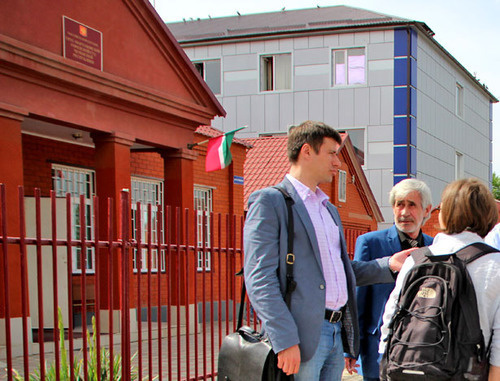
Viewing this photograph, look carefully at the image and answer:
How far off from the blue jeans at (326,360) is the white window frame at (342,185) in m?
19.3

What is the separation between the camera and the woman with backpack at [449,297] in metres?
2.76

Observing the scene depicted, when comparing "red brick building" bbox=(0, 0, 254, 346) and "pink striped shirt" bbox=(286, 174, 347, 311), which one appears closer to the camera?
"pink striped shirt" bbox=(286, 174, 347, 311)

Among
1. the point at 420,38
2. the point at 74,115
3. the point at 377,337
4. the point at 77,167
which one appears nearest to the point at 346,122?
the point at 420,38

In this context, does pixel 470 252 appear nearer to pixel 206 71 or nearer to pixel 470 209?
pixel 470 209

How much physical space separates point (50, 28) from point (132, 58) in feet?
6.66

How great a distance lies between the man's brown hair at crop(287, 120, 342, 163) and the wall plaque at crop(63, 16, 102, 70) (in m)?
7.51

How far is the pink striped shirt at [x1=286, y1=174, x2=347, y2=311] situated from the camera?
3.30 meters

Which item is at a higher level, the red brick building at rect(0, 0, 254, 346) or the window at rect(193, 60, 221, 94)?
the window at rect(193, 60, 221, 94)

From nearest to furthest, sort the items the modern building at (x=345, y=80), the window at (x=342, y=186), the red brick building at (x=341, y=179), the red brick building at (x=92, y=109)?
1. the red brick building at (x=92, y=109)
2. the red brick building at (x=341, y=179)
3. the window at (x=342, y=186)
4. the modern building at (x=345, y=80)

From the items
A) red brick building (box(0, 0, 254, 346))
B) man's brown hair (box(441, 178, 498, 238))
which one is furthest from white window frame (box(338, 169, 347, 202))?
man's brown hair (box(441, 178, 498, 238))

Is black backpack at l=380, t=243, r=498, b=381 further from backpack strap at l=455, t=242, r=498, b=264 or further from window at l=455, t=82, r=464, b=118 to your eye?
window at l=455, t=82, r=464, b=118

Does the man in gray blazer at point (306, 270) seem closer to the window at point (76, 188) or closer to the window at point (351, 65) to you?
the window at point (76, 188)

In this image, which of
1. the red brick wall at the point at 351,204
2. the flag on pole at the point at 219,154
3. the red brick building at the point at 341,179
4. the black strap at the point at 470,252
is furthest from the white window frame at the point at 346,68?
the black strap at the point at 470,252

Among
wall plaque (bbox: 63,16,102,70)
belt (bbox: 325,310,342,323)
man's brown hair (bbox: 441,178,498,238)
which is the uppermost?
wall plaque (bbox: 63,16,102,70)
